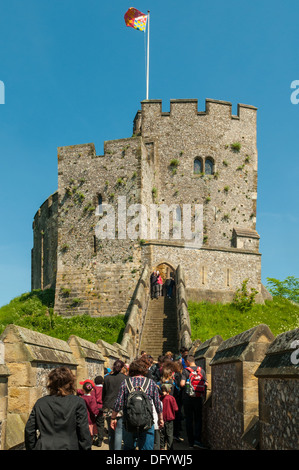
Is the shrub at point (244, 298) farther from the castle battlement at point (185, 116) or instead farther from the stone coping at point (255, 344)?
the stone coping at point (255, 344)

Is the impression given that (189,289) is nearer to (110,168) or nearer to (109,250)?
(109,250)

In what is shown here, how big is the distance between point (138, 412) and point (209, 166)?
30.5 m

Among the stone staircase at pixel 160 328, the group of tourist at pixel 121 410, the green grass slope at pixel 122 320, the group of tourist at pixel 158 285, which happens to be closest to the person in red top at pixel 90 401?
the group of tourist at pixel 121 410

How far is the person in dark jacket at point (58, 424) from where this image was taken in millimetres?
4648

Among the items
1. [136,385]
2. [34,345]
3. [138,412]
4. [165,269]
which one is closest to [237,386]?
[136,385]

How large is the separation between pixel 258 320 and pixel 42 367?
2069cm

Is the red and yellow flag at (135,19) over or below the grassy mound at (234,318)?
over

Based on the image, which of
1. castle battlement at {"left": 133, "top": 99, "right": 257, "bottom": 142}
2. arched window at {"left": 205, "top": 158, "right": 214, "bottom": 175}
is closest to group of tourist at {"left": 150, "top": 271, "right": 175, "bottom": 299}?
arched window at {"left": 205, "top": 158, "right": 214, "bottom": 175}

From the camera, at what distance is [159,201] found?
34469 millimetres

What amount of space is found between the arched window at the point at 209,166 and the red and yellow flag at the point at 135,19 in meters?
10.8

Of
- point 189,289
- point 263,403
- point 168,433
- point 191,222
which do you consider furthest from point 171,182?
point 263,403

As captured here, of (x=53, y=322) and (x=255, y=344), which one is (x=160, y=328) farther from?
(x=255, y=344)

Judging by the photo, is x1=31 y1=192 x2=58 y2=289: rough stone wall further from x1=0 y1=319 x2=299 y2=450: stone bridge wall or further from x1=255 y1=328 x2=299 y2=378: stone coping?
x1=255 y1=328 x2=299 y2=378: stone coping

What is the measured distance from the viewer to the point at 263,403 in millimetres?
5562
